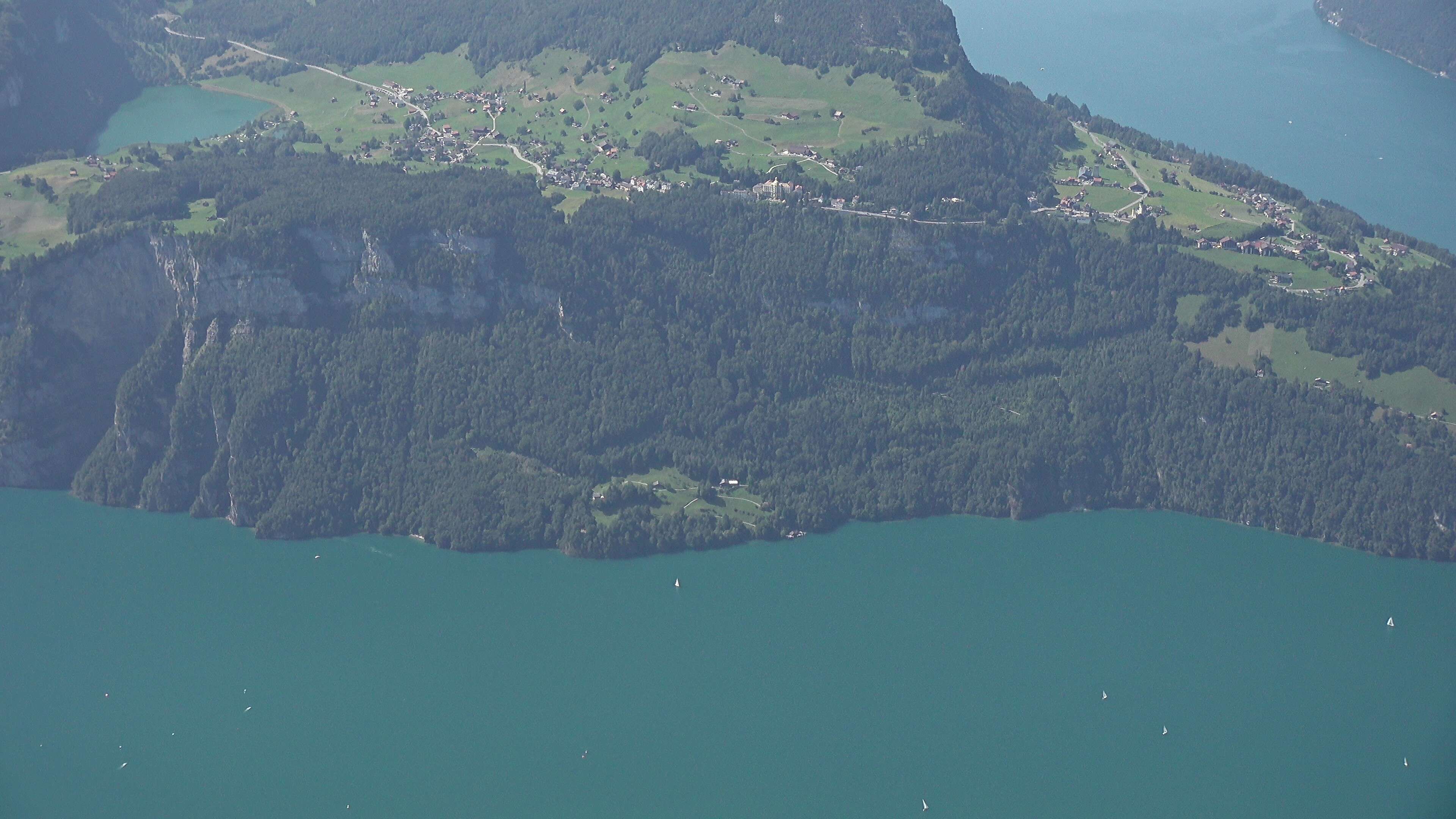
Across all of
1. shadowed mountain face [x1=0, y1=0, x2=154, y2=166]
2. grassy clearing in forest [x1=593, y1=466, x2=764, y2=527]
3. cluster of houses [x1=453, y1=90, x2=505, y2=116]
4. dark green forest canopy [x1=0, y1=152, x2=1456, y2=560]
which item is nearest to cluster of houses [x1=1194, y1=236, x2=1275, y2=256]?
dark green forest canopy [x1=0, y1=152, x2=1456, y2=560]

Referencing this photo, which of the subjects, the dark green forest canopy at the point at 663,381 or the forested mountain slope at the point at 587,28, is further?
the forested mountain slope at the point at 587,28

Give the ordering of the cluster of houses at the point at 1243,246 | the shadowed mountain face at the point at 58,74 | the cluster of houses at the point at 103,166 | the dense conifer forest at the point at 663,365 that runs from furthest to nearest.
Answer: the shadowed mountain face at the point at 58,74 < the cluster of houses at the point at 1243,246 < the cluster of houses at the point at 103,166 < the dense conifer forest at the point at 663,365

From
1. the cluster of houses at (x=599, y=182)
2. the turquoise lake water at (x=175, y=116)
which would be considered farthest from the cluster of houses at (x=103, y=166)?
the cluster of houses at (x=599, y=182)

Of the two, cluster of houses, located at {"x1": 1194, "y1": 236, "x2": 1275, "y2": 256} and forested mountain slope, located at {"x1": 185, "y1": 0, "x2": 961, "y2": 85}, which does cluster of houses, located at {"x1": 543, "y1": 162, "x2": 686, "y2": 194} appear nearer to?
forested mountain slope, located at {"x1": 185, "y1": 0, "x2": 961, "y2": 85}

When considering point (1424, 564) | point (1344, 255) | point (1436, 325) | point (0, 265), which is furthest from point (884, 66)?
point (0, 265)

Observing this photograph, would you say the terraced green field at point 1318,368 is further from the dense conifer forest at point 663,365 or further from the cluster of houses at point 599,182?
the cluster of houses at point 599,182

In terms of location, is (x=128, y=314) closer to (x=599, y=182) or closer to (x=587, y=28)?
(x=599, y=182)
